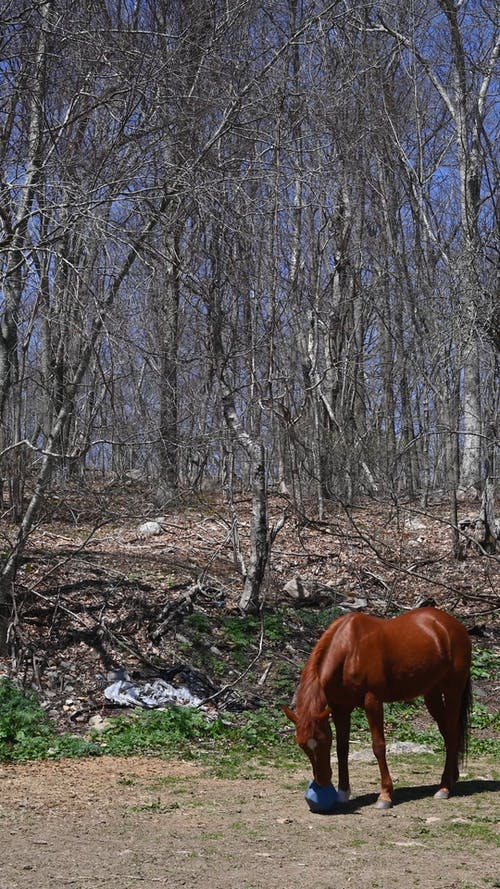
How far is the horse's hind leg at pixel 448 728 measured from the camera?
21.0 feet

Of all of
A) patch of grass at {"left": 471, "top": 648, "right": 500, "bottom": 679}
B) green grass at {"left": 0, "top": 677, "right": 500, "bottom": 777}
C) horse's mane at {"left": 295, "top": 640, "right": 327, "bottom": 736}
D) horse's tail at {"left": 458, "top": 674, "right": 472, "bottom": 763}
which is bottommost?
green grass at {"left": 0, "top": 677, "right": 500, "bottom": 777}

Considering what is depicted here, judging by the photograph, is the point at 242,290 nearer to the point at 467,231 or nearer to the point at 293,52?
the point at 293,52

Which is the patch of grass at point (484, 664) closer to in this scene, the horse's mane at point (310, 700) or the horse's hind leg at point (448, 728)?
the horse's hind leg at point (448, 728)

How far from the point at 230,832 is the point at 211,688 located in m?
4.73

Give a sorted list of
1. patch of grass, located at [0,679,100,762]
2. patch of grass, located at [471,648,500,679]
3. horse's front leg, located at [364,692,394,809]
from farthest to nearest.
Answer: patch of grass, located at [471,648,500,679] → patch of grass, located at [0,679,100,762] → horse's front leg, located at [364,692,394,809]

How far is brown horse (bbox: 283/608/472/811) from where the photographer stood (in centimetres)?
593

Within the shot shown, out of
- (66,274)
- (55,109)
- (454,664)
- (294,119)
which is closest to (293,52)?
(294,119)

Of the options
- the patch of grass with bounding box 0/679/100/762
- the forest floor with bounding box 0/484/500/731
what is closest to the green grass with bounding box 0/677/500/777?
the patch of grass with bounding box 0/679/100/762

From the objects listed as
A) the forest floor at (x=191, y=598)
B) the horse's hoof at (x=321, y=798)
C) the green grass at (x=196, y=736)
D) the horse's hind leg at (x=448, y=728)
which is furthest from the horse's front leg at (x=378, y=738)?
the forest floor at (x=191, y=598)

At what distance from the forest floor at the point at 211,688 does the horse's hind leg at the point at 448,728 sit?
11 centimetres

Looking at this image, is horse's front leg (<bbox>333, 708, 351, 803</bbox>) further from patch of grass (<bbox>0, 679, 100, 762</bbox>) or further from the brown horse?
patch of grass (<bbox>0, 679, 100, 762</bbox>)

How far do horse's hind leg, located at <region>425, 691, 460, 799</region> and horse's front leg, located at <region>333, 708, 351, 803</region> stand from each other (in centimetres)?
65

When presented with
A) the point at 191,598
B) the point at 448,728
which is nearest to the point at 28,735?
the point at 448,728

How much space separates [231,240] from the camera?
1169 centimetres
